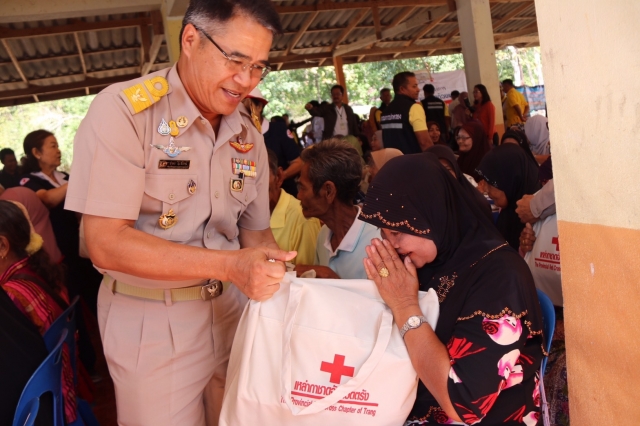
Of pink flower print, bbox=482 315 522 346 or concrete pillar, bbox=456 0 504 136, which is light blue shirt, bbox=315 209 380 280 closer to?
pink flower print, bbox=482 315 522 346

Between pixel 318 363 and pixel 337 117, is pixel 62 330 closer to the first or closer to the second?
pixel 318 363

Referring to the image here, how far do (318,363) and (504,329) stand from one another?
483 millimetres

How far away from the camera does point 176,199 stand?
164 centimetres

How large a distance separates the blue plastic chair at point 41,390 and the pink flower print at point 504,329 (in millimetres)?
1335

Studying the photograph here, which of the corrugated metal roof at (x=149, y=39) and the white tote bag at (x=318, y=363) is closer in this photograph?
the white tote bag at (x=318, y=363)

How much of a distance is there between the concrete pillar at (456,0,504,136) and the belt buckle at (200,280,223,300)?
7.52 m

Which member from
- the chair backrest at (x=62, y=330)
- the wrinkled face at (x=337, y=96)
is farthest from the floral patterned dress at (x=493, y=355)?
the wrinkled face at (x=337, y=96)

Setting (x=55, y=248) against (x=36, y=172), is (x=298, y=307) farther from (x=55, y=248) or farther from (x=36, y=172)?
(x=36, y=172)

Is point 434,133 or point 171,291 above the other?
point 434,133

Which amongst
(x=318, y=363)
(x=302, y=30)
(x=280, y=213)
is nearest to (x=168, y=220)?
(x=318, y=363)

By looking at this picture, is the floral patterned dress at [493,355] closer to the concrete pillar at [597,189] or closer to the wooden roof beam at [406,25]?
the concrete pillar at [597,189]

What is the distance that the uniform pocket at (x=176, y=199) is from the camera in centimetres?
161

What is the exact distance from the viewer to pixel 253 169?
1895 millimetres

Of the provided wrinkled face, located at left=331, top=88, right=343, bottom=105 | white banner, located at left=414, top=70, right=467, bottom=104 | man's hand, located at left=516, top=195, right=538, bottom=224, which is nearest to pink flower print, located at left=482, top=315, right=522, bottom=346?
man's hand, located at left=516, top=195, right=538, bottom=224
